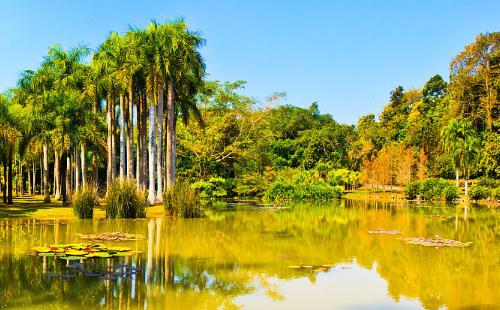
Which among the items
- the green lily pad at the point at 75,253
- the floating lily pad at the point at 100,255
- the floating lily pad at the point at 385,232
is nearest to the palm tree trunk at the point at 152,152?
the floating lily pad at the point at 385,232

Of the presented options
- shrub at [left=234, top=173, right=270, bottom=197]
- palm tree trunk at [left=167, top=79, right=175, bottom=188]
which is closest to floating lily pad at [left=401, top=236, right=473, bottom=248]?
palm tree trunk at [left=167, top=79, right=175, bottom=188]

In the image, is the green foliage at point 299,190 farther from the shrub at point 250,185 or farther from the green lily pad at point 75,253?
the green lily pad at point 75,253

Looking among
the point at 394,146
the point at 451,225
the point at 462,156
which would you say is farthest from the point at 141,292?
the point at 394,146

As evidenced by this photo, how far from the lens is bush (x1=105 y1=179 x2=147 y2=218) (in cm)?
2327

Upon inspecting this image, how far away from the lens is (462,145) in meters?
48.8

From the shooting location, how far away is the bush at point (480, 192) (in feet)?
152

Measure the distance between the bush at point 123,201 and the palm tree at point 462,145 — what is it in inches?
1405

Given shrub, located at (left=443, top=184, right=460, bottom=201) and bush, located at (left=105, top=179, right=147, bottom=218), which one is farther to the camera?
shrub, located at (left=443, top=184, right=460, bottom=201)

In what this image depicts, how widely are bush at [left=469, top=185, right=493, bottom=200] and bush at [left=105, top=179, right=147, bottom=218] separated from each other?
35.2 metres

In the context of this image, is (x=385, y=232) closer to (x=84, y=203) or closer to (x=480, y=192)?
(x=84, y=203)

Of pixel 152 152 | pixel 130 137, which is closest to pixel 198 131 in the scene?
pixel 130 137

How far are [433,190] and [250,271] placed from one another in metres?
41.7

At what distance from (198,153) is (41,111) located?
20.0 meters

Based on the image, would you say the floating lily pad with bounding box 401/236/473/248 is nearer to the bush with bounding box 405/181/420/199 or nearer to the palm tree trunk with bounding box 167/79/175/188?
the palm tree trunk with bounding box 167/79/175/188
